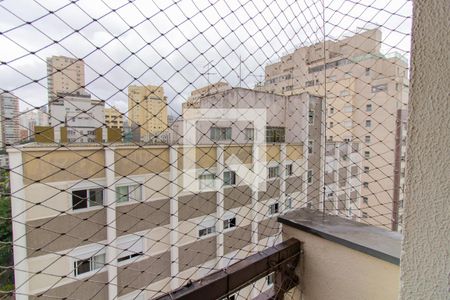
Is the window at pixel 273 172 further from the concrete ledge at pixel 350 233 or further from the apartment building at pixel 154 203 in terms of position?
the concrete ledge at pixel 350 233

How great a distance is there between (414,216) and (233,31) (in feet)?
2.94

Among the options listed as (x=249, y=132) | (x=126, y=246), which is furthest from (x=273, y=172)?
(x=126, y=246)

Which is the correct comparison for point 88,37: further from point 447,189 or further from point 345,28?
point 345,28

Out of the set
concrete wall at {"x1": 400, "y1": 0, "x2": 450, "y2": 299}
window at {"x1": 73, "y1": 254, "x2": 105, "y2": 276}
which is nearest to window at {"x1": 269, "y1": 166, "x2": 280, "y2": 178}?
window at {"x1": 73, "y1": 254, "x2": 105, "y2": 276}

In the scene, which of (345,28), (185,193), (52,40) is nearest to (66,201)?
(185,193)

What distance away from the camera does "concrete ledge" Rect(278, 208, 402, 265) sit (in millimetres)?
615

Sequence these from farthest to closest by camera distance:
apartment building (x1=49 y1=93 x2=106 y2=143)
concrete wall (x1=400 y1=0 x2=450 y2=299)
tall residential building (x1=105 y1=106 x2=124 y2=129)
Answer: tall residential building (x1=105 y1=106 x2=124 y2=129)
apartment building (x1=49 y1=93 x2=106 y2=143)
concrete wall (x1=400 y1=0 x2=450 y2=299)

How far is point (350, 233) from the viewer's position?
708mm

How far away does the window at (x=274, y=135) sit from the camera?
4.40 m

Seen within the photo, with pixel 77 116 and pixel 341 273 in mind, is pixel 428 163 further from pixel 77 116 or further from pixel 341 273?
pixel 77 116

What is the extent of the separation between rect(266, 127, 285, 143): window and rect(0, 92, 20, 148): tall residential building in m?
3.79

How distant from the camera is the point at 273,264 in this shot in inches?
27.1

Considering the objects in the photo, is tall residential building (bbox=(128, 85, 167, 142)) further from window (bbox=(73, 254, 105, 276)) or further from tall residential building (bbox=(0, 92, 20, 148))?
window (bbox=(73, 254, 105, 276))

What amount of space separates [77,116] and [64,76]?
33 cm
